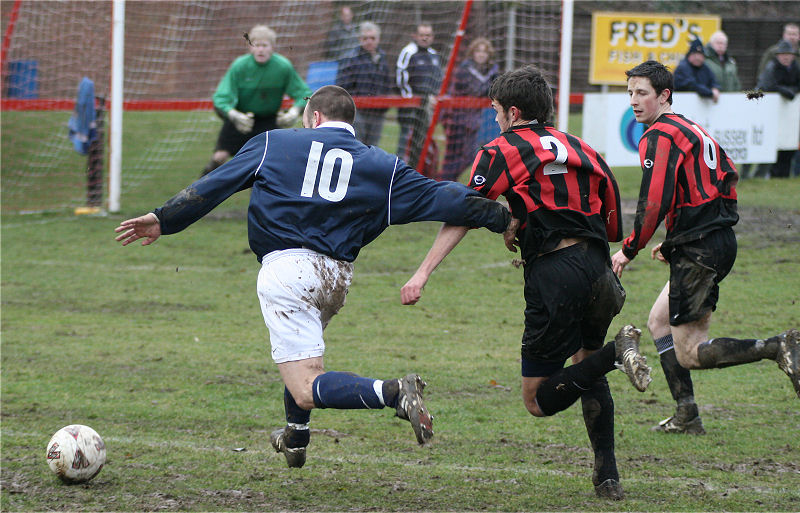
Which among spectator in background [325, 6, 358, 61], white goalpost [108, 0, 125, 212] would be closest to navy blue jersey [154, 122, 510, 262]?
white goalpost [108, 0, 125, 212]

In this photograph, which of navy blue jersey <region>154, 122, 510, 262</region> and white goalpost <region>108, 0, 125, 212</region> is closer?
navy blue jersey <region>154, 122, 510, 262</region>

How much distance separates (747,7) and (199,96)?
14.7 meters

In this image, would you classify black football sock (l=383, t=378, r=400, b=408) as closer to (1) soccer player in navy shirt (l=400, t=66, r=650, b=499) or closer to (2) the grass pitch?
(1) soccer player in navy shirt (l=400, t=66, r=650, b=499)

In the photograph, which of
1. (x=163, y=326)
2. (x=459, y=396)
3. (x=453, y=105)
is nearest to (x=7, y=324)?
(x=163, y=326)

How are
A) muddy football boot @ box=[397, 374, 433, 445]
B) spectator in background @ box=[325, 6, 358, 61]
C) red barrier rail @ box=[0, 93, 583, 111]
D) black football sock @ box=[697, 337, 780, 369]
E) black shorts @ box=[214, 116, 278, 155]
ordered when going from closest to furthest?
muddy football boot @ box=[397, 374, 433, 445] < black football sock @ box=[697, 337, 780, 369] < black shorts @ box=[214, 116, 278, 155] < red barrier rail @ box=[0, 93, 583, 111] < spectator in background @ box=[325, 6, 358, 61]

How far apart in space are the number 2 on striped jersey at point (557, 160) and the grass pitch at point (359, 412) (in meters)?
1.57

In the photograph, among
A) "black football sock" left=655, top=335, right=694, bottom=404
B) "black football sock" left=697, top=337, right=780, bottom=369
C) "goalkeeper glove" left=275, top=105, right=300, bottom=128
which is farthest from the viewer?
"goalkeeper glove" left=275, top=105, right=300, bottom=128

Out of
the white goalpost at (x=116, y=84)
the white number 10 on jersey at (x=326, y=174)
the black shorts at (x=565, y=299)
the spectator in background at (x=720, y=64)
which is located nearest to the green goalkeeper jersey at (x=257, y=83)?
the white goalpost at (x=116, y=84)

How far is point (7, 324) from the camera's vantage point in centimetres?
859

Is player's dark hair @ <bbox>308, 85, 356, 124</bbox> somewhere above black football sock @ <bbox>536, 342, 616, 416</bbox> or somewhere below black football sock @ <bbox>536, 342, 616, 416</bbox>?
above

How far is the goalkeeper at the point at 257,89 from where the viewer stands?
11.9m

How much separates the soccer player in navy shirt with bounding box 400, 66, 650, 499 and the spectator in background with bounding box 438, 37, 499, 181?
9.34 m

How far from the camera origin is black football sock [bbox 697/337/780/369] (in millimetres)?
4809

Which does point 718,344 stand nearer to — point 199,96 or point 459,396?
point 459,396
